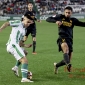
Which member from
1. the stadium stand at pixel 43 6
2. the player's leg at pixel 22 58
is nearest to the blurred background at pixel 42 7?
the stadium stand at pixel 43 6

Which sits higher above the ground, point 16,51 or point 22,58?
point 16,51

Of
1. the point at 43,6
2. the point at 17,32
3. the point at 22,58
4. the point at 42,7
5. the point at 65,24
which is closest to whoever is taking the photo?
the point at 22,58

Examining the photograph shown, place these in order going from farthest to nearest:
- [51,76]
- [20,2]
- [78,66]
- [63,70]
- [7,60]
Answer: [20,2], [7,60], [78,66], [63,70], [51,76]

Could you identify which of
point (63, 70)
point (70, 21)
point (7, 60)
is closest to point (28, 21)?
point (70, 21)

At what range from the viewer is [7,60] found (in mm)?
12695

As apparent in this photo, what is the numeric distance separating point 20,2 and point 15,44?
43.2 m

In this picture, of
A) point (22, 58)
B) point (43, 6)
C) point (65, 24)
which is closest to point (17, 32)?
point (22, 58)

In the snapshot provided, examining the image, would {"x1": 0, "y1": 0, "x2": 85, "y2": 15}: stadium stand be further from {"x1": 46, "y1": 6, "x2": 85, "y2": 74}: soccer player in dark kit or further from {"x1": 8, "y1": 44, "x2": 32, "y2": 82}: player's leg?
{"x1": 8, "y1": 44, "x2": 32, "y2": 82}: player's leg

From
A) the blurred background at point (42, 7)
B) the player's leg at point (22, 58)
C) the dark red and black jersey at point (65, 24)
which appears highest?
the dark red and black jersey at point (65, 24)

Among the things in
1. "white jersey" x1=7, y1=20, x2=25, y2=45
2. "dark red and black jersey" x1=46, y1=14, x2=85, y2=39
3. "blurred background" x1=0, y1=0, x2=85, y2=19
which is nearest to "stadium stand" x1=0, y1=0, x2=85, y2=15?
"blurred background" x1=0, y1=0, x2=85, y2=19

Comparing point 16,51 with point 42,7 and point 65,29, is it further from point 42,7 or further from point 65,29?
point 42,7

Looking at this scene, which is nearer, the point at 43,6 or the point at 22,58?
the point at 22,58

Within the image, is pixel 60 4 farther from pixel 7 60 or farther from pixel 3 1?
pixel 7 60

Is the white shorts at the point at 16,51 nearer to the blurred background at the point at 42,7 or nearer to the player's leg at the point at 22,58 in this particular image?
the player's leg at the point at 22,58
